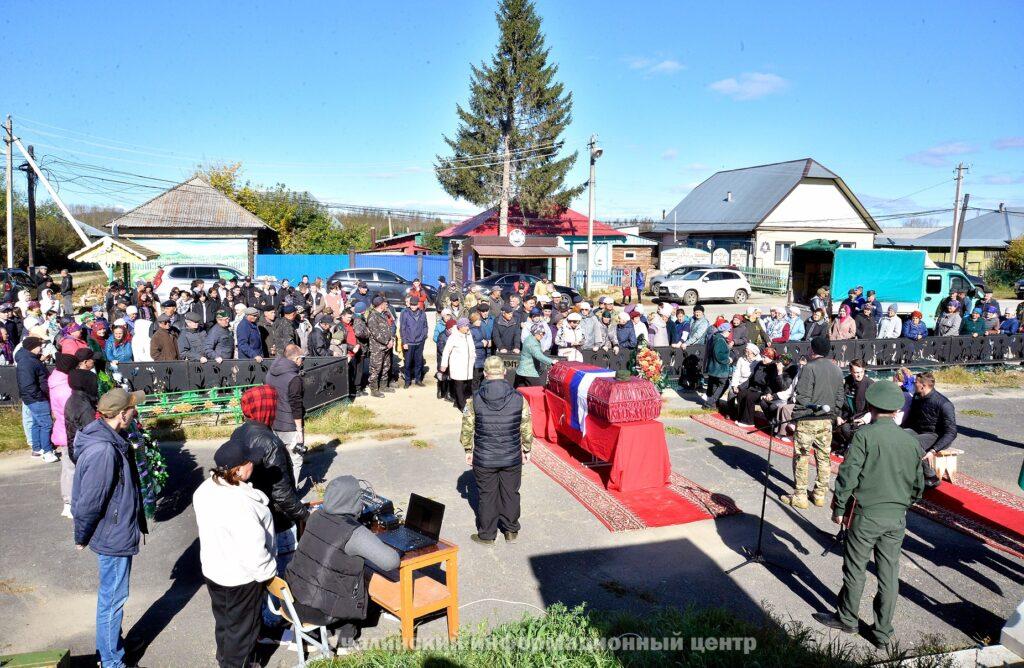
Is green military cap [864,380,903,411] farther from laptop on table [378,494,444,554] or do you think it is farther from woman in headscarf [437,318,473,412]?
woman in headscarf [437,318,473,412]

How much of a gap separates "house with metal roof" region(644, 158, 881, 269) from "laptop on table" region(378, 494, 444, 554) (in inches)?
1346

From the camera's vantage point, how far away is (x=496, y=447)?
616cm

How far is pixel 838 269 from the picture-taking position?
2131 centimetres

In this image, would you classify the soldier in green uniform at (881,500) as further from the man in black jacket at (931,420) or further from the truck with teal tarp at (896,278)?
the truck with teal tarp at (896,278)

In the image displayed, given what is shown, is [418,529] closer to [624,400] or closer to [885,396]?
[624,400]

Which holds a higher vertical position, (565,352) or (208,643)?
(565,352)

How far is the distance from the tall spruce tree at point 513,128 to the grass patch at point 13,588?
2840cm

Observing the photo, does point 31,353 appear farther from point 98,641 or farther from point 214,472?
point 214,472

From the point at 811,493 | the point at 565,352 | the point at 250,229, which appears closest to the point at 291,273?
the point at 250,229

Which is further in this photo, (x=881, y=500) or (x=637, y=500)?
(x=637, y=500)

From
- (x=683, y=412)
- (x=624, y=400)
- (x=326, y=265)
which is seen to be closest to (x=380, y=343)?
(x=683, y=412)

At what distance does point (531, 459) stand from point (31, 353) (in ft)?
20.9

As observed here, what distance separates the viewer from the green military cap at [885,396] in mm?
4965

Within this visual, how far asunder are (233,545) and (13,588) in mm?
3135
